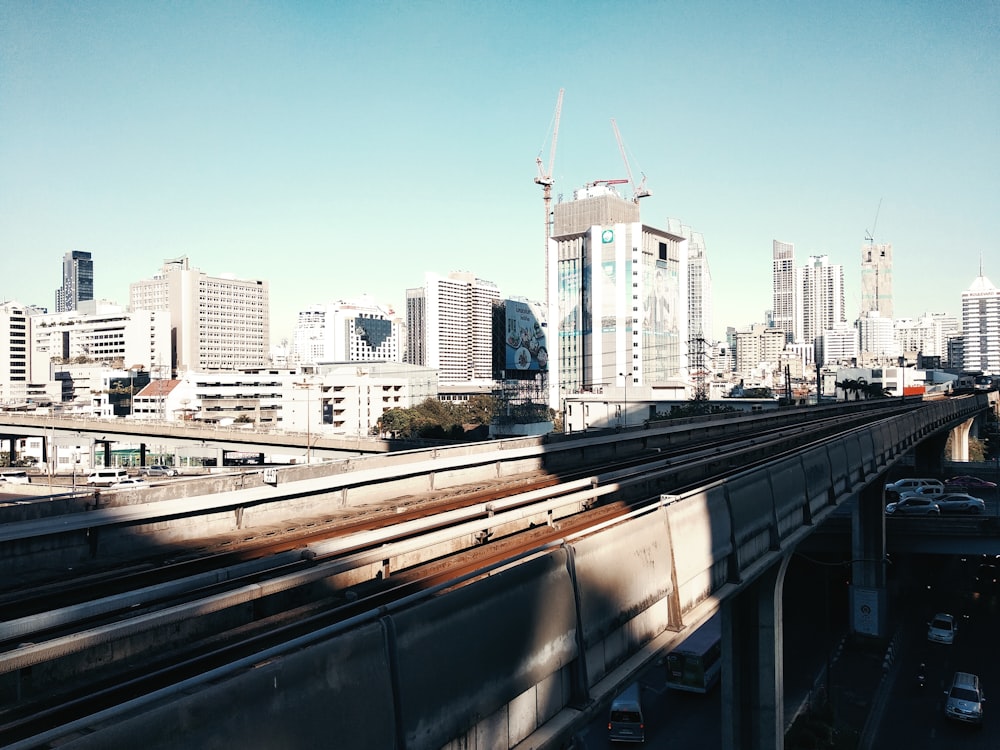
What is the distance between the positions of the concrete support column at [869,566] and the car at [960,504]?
5.21 m

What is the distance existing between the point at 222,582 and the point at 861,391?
4500 inches

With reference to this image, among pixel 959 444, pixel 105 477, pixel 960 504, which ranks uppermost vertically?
pixel 960 504

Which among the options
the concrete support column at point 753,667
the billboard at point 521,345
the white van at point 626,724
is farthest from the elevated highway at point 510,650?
the billboard at point 521,345

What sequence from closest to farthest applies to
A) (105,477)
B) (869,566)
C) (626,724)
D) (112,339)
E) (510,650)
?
(510,650)
(626,724)
(869,566)
(105,477)
(112,339)

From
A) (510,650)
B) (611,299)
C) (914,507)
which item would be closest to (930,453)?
(914,507)

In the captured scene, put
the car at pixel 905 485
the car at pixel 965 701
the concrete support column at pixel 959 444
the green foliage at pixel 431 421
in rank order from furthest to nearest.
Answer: the green foliage at pixel 431 421, the concrete support column at pixel 959 444, the car at pixel 905 485, the car at pixel 965 701

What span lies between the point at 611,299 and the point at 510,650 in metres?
145

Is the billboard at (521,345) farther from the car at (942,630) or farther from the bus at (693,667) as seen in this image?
the bus at (693,667)

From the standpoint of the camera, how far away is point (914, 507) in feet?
126

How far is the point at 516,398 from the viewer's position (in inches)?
6211

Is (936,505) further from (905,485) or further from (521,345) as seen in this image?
(521,345)

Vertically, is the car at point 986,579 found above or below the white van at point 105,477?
below

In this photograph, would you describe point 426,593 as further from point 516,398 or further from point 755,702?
point 516,398

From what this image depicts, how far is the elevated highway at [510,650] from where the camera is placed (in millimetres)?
4547
